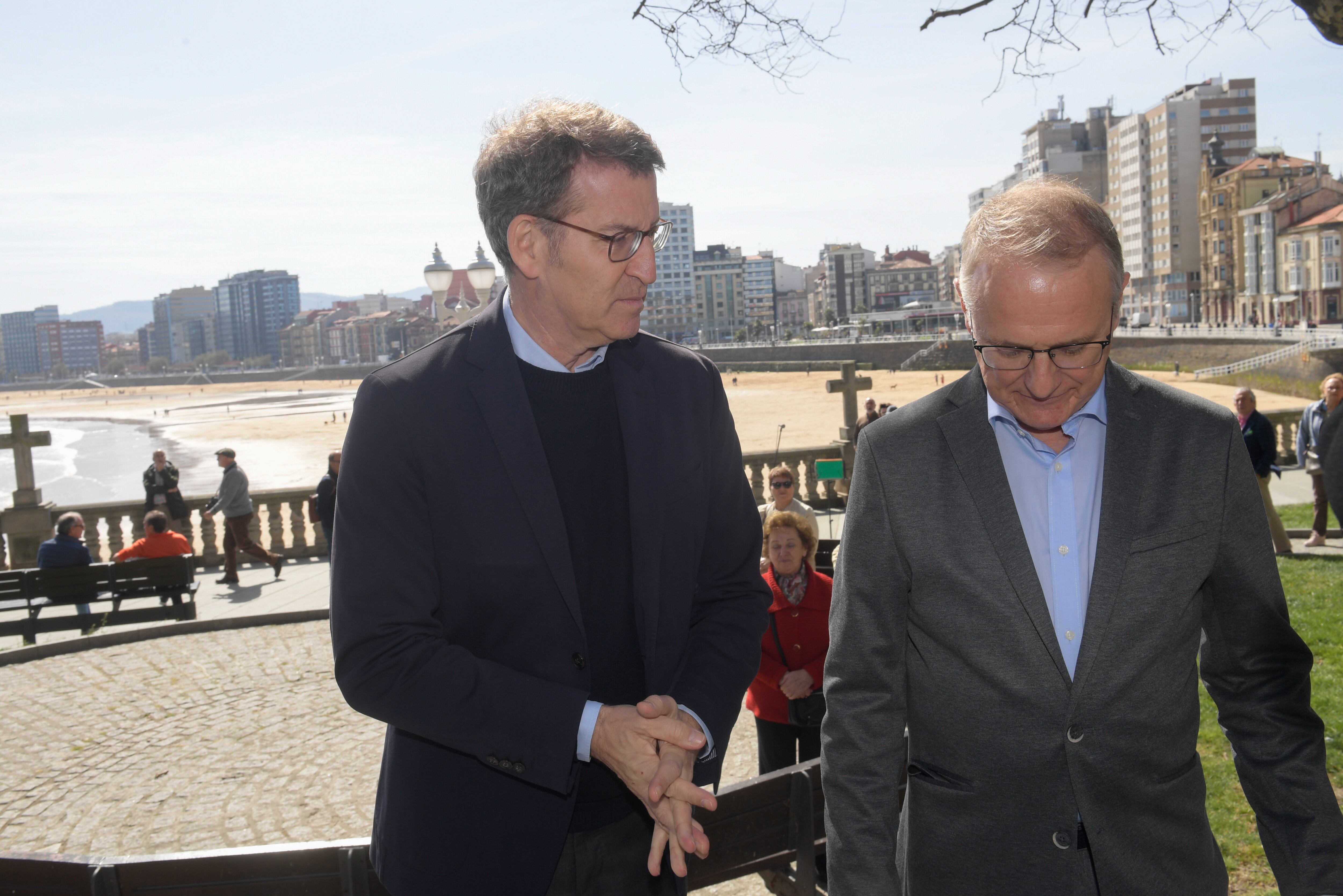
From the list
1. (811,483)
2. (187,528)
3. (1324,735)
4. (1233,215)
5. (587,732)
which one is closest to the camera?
(587,732)

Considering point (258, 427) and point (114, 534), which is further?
point (258, 427)

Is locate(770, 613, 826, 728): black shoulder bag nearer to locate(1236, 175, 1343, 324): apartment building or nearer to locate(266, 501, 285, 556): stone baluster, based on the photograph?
locate(266, 501, 285, 556): stone baluster

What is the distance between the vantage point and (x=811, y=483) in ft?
52.8

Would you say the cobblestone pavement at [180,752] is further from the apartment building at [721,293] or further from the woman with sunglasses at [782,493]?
the apartment building at [721,293]

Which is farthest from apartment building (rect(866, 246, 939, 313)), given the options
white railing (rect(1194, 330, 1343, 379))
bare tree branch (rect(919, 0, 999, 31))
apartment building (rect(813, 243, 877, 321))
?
bare tree branch (rect(919, 0, 999, 31))

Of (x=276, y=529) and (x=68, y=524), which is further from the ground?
(x=68, y=524)

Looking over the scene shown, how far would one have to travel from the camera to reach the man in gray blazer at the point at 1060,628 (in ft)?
5.76

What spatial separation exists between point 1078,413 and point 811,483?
14293mm

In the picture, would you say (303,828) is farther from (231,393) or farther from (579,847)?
(231,393)

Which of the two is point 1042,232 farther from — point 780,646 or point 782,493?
point 782,493

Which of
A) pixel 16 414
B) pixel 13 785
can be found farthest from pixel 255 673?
pixel 16 414

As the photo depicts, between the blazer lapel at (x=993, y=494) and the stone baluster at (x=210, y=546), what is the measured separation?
13702 mm

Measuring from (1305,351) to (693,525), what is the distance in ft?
176

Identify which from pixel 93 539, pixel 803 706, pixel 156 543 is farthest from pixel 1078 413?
pixel 93 539
